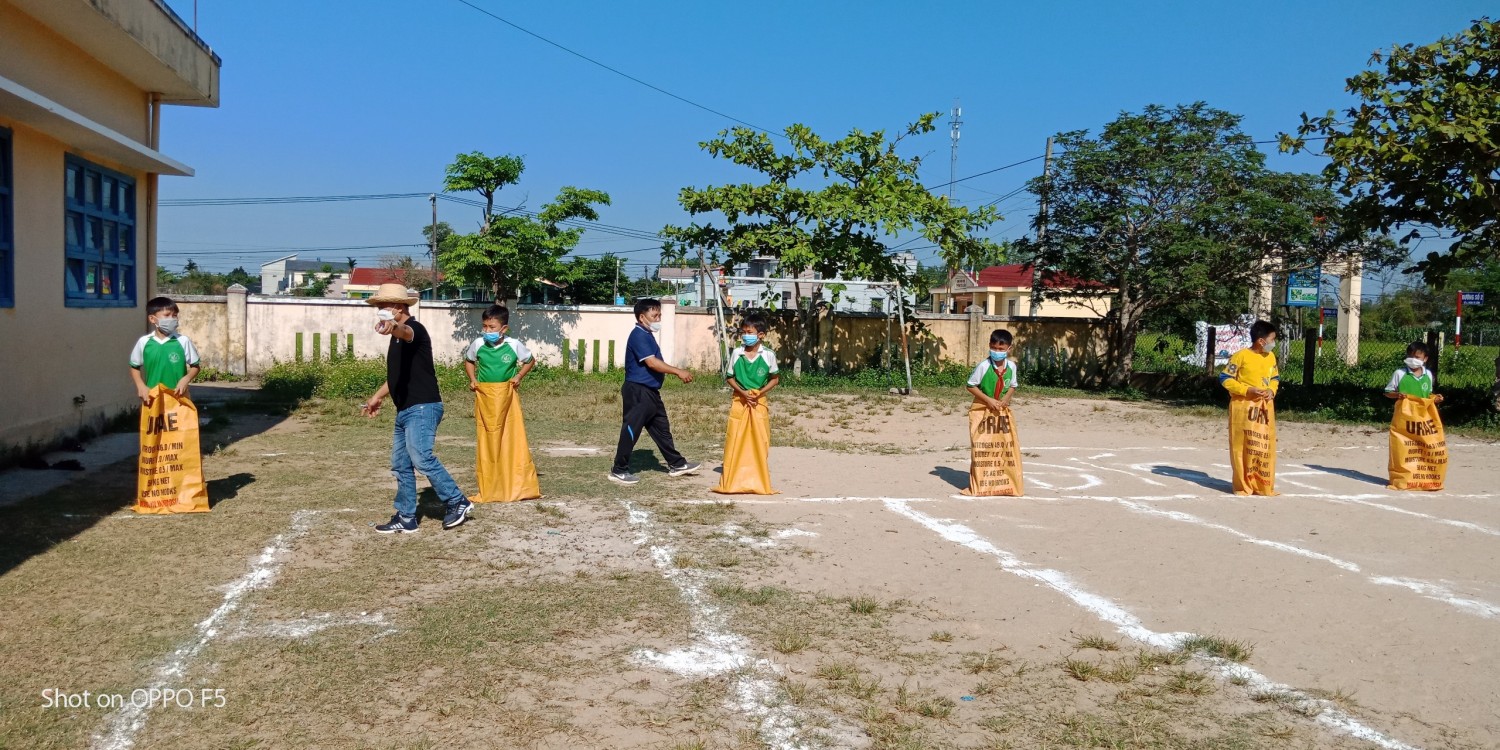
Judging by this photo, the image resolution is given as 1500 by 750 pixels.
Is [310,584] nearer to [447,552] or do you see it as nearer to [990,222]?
[447,552]

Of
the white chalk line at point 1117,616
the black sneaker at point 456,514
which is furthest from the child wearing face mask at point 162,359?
the white chalk line at point 1117,616

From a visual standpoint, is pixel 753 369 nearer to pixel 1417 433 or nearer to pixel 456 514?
pixel 456 514

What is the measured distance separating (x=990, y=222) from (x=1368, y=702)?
681 inches

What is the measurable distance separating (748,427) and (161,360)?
4613 millimetres

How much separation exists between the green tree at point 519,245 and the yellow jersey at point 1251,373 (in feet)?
46.8

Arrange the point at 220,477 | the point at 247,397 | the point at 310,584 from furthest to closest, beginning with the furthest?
the point at 247,397 < the point at 220,477 < the point at 310,584

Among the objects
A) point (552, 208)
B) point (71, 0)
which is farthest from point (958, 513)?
point (552, 208)

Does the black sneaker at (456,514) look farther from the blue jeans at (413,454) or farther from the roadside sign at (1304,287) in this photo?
the roadside sign at (1304,287)

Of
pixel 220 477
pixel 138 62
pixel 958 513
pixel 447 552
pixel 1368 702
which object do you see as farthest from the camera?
pixel 138 62

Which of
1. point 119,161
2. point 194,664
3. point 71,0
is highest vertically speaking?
point 71,0

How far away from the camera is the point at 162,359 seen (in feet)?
25.7

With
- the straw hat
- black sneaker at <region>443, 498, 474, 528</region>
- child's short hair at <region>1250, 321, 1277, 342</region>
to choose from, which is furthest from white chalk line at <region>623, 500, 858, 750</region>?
child's short hair at <region>1250, 321, 1277, 342</region>

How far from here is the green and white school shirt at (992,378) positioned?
942 centimetres

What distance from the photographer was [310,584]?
6098mm
